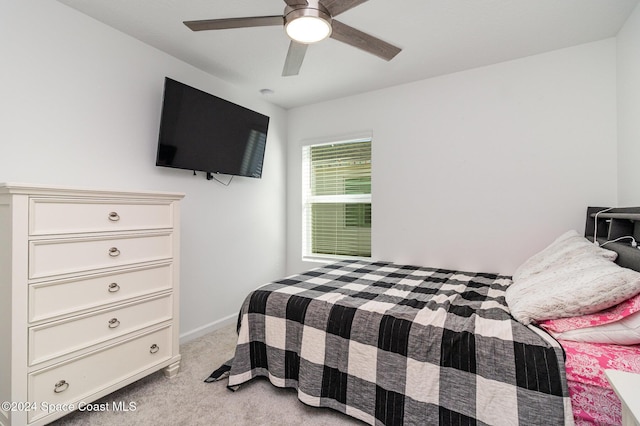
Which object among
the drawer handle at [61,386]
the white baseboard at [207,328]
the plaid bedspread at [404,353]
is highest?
the plaid bedspread at [404,353]

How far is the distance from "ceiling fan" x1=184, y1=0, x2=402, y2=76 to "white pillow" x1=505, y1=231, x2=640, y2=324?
1468 mm

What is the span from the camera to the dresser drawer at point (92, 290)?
141cm

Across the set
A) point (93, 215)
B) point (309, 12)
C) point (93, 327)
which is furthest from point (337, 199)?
point (93, 327)

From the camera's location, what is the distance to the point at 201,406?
1703 millimetres

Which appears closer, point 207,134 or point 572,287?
point 572,287

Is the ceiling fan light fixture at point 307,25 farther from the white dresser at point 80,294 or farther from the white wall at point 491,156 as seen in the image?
the white wall at point 491,156

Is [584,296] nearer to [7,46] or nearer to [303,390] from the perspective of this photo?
[303,390]

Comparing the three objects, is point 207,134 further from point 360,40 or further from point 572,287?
point 572,287

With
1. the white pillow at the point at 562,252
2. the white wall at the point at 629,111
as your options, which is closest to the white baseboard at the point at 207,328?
the white pillow at the point at 562,252

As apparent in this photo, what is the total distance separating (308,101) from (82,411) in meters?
3.23

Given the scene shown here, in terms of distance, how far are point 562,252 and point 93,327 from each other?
8.70 feet

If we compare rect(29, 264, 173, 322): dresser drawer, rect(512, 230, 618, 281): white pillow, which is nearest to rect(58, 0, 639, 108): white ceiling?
rect(512, 230, 618, 281): white pillow

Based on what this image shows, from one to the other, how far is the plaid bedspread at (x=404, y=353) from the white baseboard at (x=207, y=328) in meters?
0.96

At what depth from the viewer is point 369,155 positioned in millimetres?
3291
